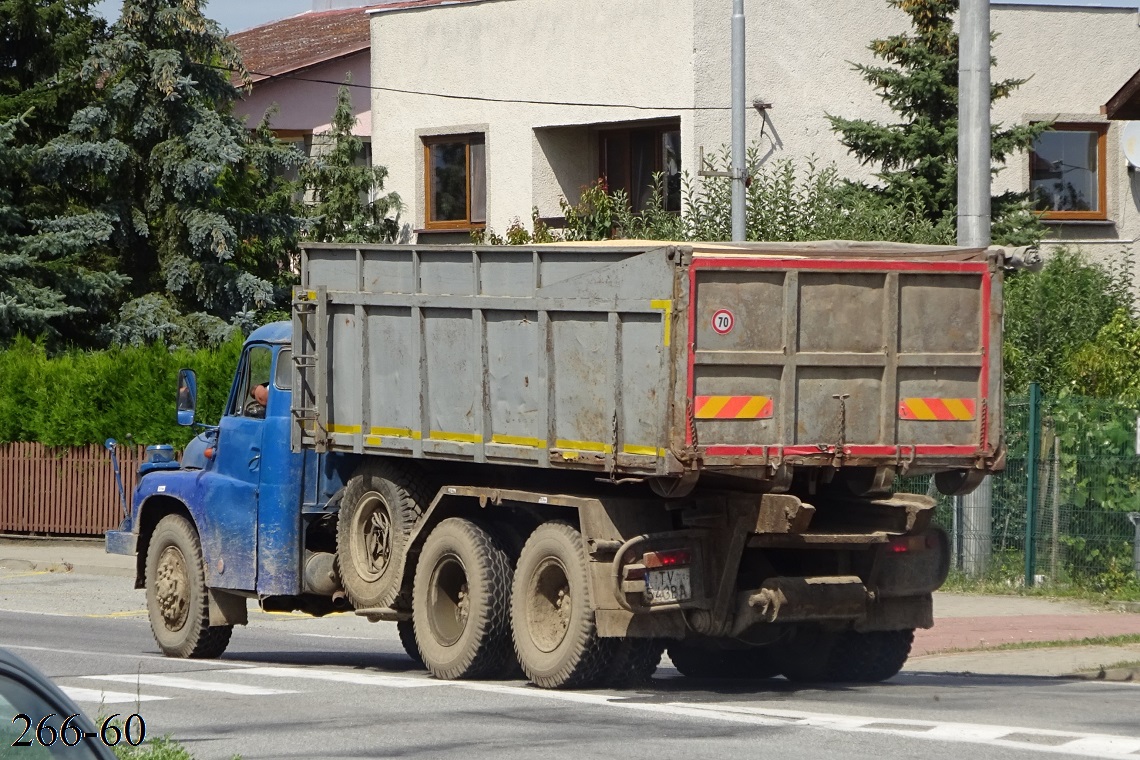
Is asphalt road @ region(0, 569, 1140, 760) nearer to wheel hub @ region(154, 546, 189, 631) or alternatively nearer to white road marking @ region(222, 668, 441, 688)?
white road marking @ region(222, 668, 441, 688)

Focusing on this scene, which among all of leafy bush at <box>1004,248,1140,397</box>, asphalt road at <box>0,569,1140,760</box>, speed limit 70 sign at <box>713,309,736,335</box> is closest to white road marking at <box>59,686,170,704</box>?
asphalt road at <box>0,569,1140,760</box>

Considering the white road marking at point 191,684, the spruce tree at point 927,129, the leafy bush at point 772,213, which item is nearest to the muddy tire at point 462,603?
the white road marking at point 191,684

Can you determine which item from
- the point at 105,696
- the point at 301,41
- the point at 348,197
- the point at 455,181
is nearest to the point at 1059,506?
the point at 105,696

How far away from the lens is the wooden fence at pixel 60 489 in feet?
85.1

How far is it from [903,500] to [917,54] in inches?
534

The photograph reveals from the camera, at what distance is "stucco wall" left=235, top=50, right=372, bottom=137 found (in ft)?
128

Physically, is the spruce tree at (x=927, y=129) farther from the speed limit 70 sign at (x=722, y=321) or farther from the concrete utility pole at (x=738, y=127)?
the speed limit 70 sign at (x=722, y=321)

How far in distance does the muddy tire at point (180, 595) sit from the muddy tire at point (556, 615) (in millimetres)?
3530

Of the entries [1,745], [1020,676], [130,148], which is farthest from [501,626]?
[130,148]

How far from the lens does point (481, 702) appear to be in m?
10.6

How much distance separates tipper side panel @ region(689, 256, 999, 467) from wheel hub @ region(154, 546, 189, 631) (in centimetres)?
574

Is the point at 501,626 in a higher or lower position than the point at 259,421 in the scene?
lower

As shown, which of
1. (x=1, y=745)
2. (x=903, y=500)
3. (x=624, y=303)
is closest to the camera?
(x=1, y=745)

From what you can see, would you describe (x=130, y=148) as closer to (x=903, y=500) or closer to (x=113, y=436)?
(x=113, y=436)
